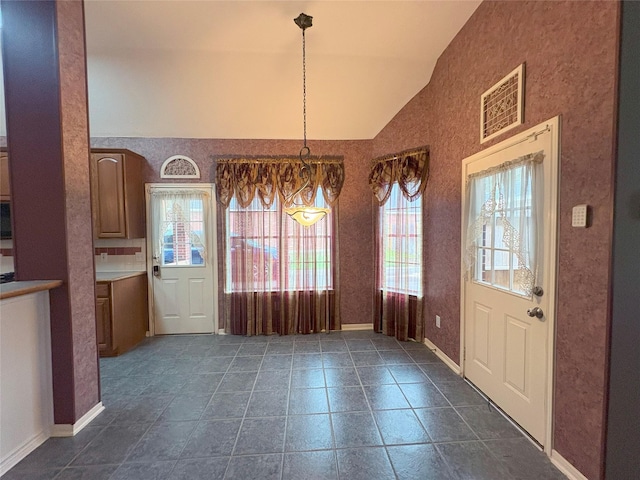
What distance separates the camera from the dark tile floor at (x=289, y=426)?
1.67 metres

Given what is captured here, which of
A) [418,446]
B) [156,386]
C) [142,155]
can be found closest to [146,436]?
[156,386]

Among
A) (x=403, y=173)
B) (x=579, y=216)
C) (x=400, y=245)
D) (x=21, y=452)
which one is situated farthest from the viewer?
(x=400, y=245)

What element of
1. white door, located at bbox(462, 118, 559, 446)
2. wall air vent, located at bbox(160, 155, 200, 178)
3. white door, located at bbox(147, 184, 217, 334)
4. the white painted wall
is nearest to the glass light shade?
white door, located at bbox(462, 118, 559, 446)

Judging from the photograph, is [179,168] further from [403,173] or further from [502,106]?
[502,106]

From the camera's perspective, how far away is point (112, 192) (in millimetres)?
3371

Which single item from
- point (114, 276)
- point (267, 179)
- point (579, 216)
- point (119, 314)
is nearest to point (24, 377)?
point (119, 314)

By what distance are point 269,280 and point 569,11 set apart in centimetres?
356

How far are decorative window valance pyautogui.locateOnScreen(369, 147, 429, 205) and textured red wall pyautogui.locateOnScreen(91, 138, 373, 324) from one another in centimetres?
27

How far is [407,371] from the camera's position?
110 inches

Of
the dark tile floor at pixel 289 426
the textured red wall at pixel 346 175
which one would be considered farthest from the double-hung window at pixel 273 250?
the dark tile floor at pixel 289 426

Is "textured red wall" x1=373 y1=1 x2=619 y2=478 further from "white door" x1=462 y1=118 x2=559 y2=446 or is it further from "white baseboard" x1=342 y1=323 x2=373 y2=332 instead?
"white baseboard" x1=342 y1=323 x2=373 y2=332

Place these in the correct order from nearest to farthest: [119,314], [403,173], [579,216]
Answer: [579,216] < [119,314] < [403,173]

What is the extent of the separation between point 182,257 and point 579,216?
4003mm

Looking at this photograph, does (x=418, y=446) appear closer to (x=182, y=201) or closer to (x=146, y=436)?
(x=146, y=436)
